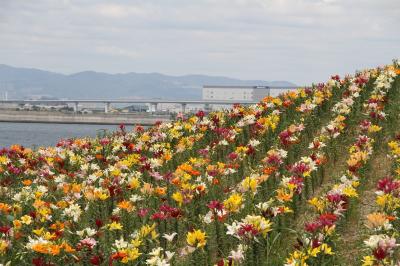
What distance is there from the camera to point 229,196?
804cm

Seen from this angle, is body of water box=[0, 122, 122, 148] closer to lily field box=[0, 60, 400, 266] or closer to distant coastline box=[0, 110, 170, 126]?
distant coastline box=[0, 110, 170, 126]

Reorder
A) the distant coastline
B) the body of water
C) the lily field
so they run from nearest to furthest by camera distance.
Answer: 1. the lily field
2. the body of water
3. the distant coastline

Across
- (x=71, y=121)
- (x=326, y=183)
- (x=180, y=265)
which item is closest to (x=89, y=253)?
(x=180, y=265)

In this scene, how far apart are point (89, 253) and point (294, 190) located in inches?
109

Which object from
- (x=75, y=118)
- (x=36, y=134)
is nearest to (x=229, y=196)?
(x=36, y=134)

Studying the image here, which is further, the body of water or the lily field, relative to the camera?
the body of water

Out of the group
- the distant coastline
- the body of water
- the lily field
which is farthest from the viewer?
the distant coastline

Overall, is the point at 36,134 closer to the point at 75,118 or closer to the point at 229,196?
the point at 75,118

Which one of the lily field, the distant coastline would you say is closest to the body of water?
the distant coastline

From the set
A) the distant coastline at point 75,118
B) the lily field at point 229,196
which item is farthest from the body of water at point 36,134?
the lily field at point 229,196

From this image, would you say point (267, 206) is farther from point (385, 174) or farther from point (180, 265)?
point (385, 174)

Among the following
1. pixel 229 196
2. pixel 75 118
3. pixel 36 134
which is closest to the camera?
pixel 229 196

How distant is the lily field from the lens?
18.2 feet

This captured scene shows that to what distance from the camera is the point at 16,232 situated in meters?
6.49
